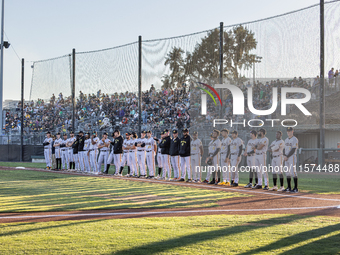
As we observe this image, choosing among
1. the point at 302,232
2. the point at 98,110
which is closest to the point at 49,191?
the point at 302,232

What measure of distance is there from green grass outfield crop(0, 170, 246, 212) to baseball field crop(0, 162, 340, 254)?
2 cm

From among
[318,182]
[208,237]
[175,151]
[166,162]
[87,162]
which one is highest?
[175,151]

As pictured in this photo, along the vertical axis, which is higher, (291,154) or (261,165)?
(291,154)

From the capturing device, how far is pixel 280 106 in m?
18.1

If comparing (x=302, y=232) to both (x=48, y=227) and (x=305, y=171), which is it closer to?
(x=48, y=227)

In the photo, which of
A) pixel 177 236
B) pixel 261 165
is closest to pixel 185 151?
pixel 261 165

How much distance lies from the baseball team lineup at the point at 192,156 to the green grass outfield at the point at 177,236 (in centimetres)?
478

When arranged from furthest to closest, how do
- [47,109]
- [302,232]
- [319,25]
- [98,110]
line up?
[47,109], [98,110], [319,25], [302,232]

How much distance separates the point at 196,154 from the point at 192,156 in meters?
0.20

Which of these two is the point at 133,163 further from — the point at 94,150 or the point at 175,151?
the point at 175,151

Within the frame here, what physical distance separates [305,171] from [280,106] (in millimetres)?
3115

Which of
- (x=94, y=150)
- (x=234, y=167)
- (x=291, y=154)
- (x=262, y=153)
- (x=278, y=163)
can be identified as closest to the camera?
(x=291, y=154)

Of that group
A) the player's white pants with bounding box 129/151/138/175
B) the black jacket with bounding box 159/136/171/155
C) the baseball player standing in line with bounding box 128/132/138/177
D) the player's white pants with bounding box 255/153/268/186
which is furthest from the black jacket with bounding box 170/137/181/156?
the player's white pants with bounding box 255/153/268/186

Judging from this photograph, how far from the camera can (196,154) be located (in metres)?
14.8
